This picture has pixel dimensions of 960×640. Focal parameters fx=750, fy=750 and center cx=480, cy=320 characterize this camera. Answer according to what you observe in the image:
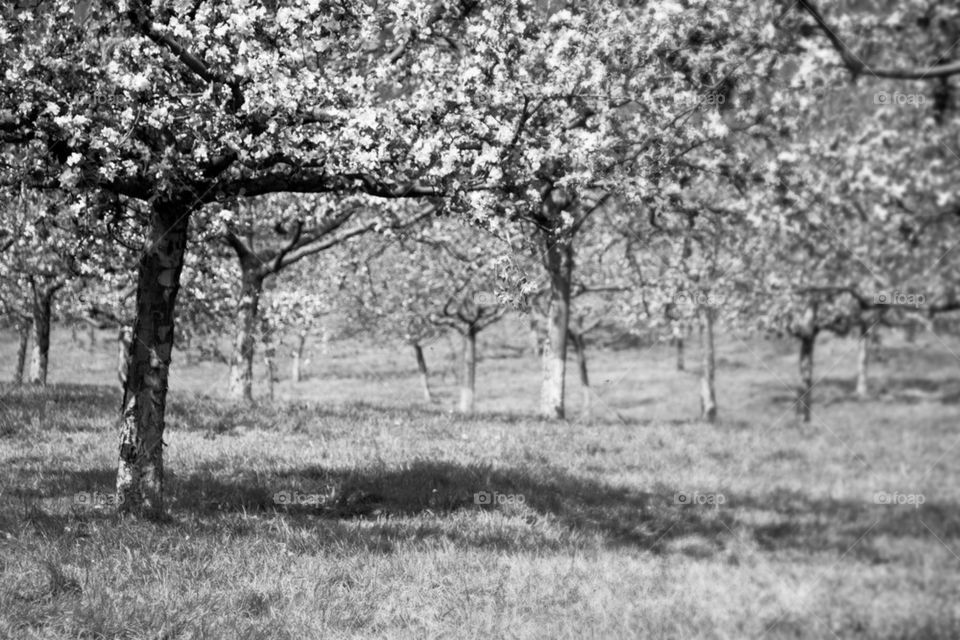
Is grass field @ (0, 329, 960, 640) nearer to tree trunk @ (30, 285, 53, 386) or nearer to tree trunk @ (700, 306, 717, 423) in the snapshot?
tree trunk @ (700, 306, 717, 423)

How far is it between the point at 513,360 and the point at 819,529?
7041 cm

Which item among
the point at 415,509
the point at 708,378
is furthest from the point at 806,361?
the point at 708,378

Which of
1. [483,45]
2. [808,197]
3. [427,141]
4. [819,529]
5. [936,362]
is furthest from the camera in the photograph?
[483,45]

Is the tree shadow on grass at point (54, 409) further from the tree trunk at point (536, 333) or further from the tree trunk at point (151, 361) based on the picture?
the tree trunk at point (536, 333)

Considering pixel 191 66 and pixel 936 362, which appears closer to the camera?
pixel 936 362

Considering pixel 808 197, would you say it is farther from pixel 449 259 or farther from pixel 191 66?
pixel 449 259

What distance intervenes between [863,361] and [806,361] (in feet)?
1.05

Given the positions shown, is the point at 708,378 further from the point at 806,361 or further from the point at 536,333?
the point at 536,333

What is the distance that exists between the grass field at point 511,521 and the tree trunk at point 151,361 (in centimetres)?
64

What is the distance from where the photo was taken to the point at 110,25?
8.34m

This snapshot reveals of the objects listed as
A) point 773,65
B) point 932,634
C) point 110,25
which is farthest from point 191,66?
point 932,634

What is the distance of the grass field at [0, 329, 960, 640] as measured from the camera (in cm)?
234

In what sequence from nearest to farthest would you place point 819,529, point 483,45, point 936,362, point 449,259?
point 936,362, point 819,529, point 483,45, point 449,259

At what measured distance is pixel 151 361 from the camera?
29.9 feet
